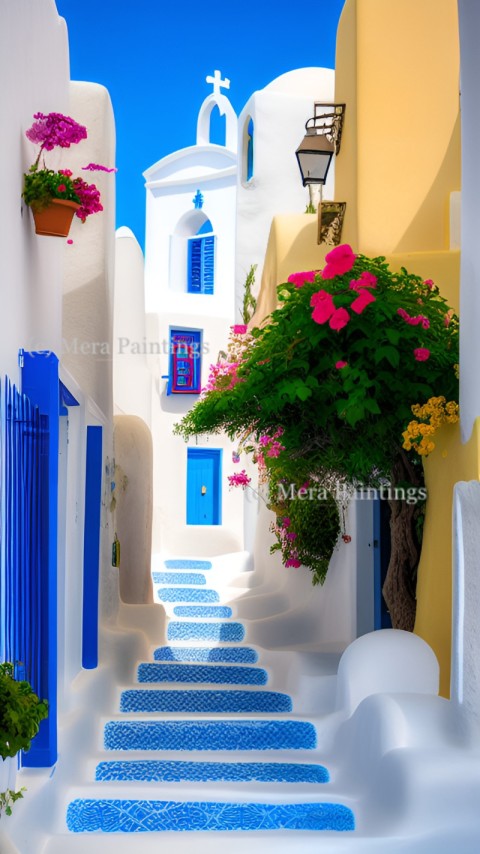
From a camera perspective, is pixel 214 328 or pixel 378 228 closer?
pixel 378 228

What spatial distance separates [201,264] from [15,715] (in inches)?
756

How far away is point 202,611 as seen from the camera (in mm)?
13055

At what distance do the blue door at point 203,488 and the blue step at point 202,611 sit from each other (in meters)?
6.71

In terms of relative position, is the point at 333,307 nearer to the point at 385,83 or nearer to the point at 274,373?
the point at 274,373

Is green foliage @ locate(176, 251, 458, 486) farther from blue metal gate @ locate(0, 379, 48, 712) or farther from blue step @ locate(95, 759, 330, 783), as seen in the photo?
blue step @ locate(95, 759, 330, 783)

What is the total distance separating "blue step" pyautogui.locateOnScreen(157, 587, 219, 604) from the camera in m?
14.3

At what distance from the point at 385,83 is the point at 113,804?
7153 millimetres

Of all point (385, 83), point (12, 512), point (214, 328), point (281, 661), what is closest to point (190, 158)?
point (214, 328)

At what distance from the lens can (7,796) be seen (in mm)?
4500

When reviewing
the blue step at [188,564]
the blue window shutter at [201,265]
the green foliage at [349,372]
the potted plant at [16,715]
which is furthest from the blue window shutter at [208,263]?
the potted plant at [16,715]

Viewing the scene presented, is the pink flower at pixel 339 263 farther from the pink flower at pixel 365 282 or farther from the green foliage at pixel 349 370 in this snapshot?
the pink flower at pixel 365 282

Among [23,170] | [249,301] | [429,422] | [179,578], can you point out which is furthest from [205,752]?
[249,301]

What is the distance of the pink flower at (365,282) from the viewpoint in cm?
616

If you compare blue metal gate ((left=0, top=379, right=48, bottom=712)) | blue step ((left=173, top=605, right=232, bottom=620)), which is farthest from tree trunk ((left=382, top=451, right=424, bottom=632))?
blue step ((left=173, top=605, right=232, bottom=620))
